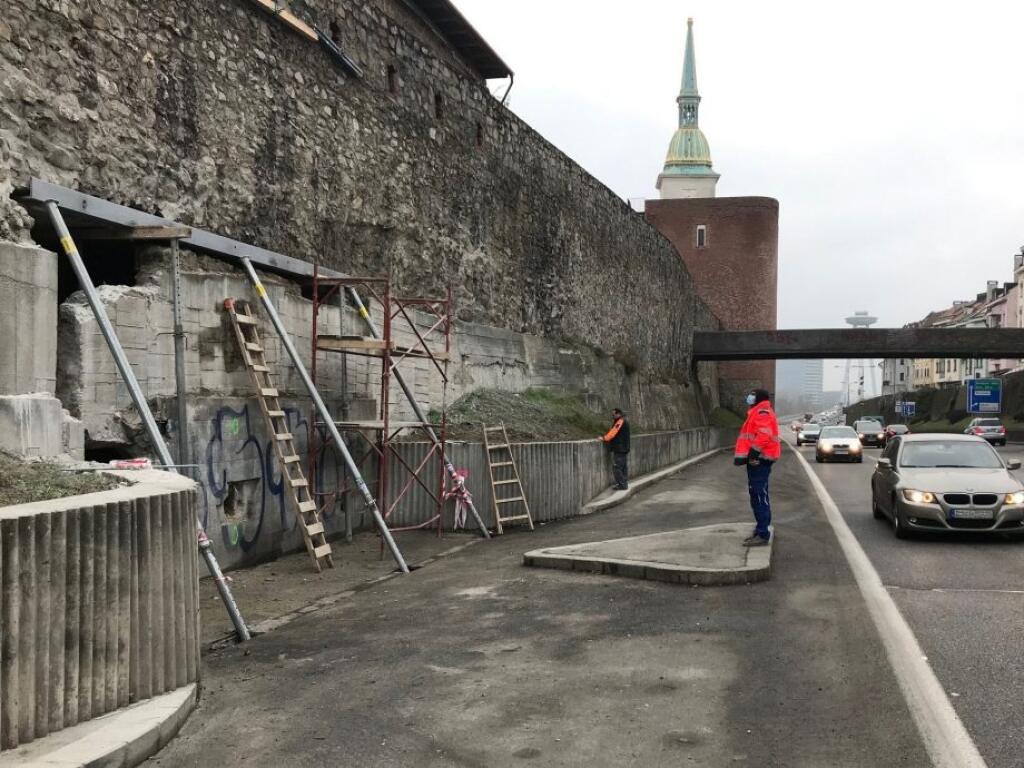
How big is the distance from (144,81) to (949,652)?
9187mm

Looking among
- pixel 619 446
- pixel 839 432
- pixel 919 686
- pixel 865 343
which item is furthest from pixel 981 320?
pixel 919 686

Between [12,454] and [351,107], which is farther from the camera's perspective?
[351,107]

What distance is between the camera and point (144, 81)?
10055 millimetres

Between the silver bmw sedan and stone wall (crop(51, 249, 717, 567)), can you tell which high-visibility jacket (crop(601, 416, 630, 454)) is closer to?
stone wall (crop(51, 249, 717, 567))

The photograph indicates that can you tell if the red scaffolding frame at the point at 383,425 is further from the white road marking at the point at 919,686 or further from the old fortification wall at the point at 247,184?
the white road marking at the point at 919,686

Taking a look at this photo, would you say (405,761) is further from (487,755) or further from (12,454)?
(12,454)

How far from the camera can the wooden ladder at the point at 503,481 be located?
1397 cm

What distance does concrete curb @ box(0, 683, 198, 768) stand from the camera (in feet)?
14.1

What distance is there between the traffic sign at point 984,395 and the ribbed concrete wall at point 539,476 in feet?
150

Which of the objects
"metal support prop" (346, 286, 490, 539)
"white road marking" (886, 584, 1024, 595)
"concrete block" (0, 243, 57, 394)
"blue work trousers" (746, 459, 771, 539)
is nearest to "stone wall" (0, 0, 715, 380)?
"concrete block" (0, 243, 57, 394)

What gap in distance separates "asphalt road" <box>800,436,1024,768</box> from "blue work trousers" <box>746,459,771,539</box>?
117cm

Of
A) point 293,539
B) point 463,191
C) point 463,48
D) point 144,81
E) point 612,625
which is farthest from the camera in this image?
point 463,48

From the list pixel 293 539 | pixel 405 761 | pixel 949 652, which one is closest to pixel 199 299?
pixel 293 539

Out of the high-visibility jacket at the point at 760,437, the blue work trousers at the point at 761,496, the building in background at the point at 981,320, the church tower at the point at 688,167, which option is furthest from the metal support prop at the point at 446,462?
the church tower at the point at 688,167
